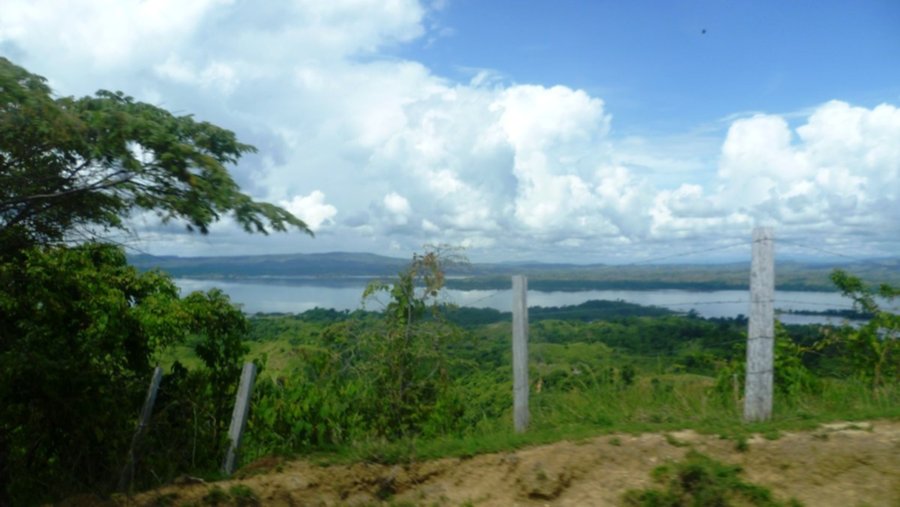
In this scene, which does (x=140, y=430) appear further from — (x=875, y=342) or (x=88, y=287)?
(x=875, y=342)

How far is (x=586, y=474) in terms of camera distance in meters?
5.88

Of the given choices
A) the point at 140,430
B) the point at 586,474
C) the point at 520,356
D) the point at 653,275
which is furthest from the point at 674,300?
the point at 140,430

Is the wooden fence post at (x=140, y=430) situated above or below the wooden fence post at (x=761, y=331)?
below

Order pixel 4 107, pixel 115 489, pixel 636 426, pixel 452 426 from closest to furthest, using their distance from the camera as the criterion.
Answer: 1. pixel 4 107
2. pixel 636 426
3. pixel 115 489
4. pixel 452 426

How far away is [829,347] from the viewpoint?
27.6ft

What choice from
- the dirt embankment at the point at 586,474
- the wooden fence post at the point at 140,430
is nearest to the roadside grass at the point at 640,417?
the dirt embankment at the point at 586,474

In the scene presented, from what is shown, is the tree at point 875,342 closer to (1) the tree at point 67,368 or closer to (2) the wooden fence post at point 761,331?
(2) the wooden fence post at point 761,331

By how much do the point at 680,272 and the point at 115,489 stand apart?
306 inches

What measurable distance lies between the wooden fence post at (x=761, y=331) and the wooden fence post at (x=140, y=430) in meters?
5.71

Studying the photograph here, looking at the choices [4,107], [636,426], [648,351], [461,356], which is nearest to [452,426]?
[461,356]

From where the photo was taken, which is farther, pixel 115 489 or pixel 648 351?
pixel 648 351

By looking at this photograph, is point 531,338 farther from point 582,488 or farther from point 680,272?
point 680,272

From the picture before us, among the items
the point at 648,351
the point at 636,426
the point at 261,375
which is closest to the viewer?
the point at 636,426

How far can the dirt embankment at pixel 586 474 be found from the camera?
17.6 feet
